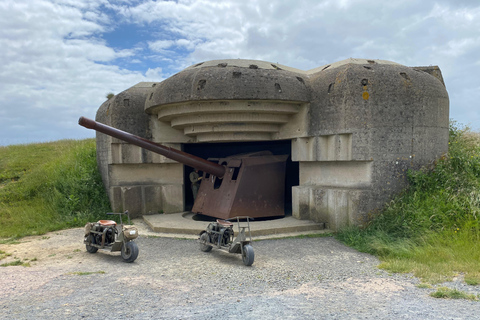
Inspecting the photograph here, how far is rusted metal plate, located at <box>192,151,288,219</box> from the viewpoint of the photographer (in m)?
7.91

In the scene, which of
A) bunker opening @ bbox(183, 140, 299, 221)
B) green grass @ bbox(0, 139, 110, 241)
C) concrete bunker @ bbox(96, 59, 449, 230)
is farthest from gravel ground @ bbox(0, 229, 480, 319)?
bunker opening @ bbox(183, 140, 299, 221)

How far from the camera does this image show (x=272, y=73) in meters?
7.54

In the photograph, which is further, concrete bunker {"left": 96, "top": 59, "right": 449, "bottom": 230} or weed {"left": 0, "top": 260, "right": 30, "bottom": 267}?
concrete bunker {"left": 96, "top": 59, "right": 449, "bottom": 230}

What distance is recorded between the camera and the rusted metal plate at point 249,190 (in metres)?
7.91

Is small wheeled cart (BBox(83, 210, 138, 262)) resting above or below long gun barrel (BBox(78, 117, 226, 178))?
below

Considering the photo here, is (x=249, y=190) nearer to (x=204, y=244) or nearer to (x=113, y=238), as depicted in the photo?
(x=204, y=244)

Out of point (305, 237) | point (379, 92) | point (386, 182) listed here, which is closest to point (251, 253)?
point (305, 237)

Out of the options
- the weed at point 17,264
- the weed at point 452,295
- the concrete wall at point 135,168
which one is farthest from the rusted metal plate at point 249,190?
the weed at point 452,295

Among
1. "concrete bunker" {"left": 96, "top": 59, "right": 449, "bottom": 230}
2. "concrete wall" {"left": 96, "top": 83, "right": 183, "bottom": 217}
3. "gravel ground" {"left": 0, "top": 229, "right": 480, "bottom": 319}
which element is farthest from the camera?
"concrete wall" {"left": 96, "top": 83, "right": 183, "bottom": 217}

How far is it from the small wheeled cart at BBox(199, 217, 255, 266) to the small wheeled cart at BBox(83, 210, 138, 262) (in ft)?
3.45

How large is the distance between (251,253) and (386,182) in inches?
123

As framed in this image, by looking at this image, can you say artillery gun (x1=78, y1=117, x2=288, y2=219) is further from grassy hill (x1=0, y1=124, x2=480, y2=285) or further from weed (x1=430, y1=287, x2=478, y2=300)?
weed (x1=430, y1=287, x2=478, y2=300)

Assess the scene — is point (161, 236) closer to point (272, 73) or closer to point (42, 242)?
point (42, 242)

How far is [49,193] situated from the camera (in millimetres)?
9828
